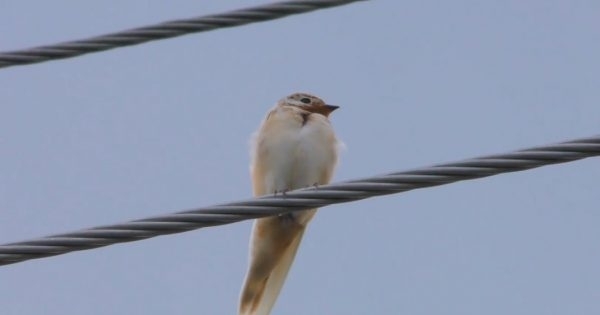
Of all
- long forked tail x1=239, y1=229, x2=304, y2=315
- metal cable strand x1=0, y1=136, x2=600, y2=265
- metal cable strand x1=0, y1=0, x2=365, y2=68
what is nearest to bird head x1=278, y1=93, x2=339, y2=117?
long forked tail x1=239, y1=229, x2=304, y2=315

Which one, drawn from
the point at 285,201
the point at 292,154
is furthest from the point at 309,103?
the point at 285,201

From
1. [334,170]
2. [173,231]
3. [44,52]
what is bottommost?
[173,231]

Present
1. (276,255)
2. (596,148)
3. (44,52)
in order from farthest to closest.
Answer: (276,255)
(44,52)
(596,148)

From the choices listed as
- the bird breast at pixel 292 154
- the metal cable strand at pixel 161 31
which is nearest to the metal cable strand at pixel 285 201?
the metal cable strand at pixel 161 31

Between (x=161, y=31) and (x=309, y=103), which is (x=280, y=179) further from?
(x=161, y=31)

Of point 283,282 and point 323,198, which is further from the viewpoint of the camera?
point 283,282

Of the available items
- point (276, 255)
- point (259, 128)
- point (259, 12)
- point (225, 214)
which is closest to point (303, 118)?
point (259, 128)

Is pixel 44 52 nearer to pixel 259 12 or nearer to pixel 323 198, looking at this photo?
pixel 259 12
